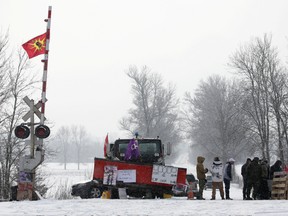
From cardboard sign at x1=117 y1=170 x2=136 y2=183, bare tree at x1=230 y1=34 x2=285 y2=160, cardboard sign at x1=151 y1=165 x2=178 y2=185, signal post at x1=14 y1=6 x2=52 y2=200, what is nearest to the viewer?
signal post at x1=14 y1=6 x2=52 y2=200

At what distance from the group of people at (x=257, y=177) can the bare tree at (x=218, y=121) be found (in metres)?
23.7

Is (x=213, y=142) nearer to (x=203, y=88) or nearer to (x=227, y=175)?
(x=203, y=88)

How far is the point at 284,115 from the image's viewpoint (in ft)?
120

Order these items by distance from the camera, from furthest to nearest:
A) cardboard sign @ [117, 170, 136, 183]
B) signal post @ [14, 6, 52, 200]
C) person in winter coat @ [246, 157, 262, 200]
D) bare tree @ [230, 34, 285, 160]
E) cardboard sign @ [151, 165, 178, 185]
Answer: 1. bare tree @ [230, 34, 285, 160]
2. person in winter coat @ [246, 157, 262, 200]
3. cardboard sign @ [151, 165, 178, 185]
4. cardboard sign @ [117, 170, 136, 183]
5. signal post @ [14, 6, 52, 200]

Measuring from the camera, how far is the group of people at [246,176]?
55.2 feet

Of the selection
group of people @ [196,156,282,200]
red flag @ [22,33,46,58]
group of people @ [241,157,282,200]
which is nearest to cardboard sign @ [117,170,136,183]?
group of people @ [196,156,282,200]

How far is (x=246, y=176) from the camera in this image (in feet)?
56.0

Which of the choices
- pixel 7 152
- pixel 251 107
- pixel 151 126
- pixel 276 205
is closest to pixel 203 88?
pixel 151 126

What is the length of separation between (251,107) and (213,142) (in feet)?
37.0

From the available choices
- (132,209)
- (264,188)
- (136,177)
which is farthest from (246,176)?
(132,209)

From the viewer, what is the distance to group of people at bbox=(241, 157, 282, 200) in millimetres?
16781

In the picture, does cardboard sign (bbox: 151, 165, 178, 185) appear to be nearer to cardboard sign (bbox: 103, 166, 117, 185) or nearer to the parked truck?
the parked truck

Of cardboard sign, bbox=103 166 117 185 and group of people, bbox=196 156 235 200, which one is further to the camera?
group of people, bbox=196 156 235 200

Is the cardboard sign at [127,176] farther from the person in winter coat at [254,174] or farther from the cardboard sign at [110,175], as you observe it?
the person in winter coat at [254,174]
